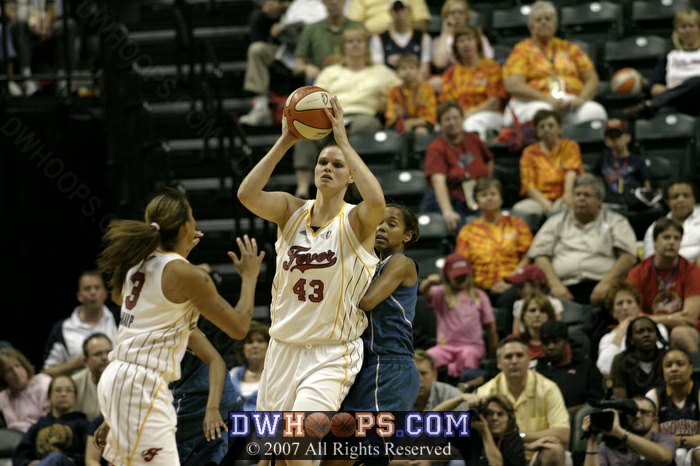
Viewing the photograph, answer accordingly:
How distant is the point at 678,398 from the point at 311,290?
3.48m

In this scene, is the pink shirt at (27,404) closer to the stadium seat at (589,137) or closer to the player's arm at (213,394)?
the player's arm at (213,394)

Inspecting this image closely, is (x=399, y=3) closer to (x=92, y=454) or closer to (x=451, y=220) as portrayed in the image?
(x=451, y=220)

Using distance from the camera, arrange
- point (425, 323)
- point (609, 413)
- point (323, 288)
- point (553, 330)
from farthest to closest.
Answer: point (425, 323) < point (553, 330) < point (609, 413) < point (323, 288)

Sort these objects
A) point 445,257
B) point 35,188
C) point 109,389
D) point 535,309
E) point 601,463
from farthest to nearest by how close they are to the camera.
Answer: point 35,188 → point 445,257 → point 535,309 → point 601,463 → point 109,389

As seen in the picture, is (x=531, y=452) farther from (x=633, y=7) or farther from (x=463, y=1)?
(x=633, y=7)

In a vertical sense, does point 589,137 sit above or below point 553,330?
above

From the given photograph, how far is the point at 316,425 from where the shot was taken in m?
6.69

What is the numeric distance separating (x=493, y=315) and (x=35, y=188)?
15.5ft

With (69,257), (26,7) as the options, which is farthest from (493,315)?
(26,7)

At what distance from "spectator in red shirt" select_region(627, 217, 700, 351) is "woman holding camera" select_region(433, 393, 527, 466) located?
6.18ft

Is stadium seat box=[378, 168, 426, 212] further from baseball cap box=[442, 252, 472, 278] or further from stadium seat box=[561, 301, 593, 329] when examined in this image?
stadium seat box=[561, 301, 593, 329]

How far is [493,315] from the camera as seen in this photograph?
34.2 ft

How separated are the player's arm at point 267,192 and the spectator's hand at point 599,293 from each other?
13.6 feet

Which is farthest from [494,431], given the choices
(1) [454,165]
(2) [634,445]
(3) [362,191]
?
(1) [454,165]
